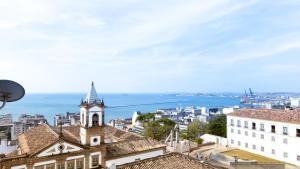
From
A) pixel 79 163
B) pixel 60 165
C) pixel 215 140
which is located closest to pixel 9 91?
pixel 60 165

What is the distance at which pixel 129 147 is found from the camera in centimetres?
2678

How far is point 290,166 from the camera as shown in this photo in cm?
3325

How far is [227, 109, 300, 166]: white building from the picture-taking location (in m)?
34.8

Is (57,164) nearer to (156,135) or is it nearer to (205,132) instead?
(156,135)

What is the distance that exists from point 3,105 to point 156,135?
44923 mm

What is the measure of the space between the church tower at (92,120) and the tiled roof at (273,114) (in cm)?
2479

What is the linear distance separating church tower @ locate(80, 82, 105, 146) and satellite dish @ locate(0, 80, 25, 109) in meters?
21.1

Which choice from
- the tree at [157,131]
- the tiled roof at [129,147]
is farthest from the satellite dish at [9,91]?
the tree at [157,131]

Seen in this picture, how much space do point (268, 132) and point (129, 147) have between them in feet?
71.5

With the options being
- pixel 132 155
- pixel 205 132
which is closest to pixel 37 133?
pixel 132 155

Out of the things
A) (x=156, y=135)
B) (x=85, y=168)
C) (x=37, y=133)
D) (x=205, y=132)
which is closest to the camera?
(x=85, y=168)

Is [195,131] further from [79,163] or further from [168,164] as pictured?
[168,164]

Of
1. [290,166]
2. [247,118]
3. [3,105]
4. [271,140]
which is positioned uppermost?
[3,105]

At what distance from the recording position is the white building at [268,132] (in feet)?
114
